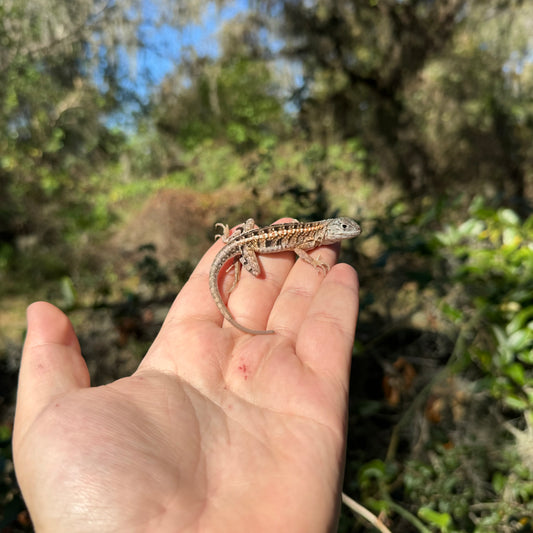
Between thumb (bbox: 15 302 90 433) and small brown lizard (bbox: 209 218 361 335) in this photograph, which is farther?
small brown lizard (bbox: 209 218 361 335)

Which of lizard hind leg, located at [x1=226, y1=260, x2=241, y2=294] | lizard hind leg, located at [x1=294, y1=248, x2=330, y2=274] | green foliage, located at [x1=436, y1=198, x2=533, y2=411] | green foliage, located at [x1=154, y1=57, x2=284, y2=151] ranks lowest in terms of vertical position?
green foliage, located at [x1=436, y1=198, x2=533, y2=411]

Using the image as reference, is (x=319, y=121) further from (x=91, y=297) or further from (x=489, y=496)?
(x=489, y=496)

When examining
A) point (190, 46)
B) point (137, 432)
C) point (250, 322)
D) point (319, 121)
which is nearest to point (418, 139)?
point (319, 121)

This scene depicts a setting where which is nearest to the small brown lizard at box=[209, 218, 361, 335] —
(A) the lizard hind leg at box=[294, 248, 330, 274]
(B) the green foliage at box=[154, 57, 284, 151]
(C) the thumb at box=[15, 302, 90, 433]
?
(A) the lizard hind leg at box=[294, 248, 330, 274]

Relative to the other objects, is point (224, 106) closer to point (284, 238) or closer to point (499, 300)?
point (284, 238)

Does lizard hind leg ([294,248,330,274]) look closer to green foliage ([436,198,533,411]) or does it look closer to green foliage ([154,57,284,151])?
green foliage ([436,198,533,411])

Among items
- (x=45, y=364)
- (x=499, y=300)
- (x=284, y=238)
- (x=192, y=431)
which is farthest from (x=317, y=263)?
(x=45, y=364)

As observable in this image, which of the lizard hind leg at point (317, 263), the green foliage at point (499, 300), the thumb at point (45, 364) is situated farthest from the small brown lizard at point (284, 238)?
the thumb at point (45, 364)

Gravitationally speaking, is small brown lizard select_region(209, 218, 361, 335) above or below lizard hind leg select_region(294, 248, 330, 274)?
above

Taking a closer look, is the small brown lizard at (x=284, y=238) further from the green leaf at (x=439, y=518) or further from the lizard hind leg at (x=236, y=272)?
the green leaf at (x=439, y=518)
